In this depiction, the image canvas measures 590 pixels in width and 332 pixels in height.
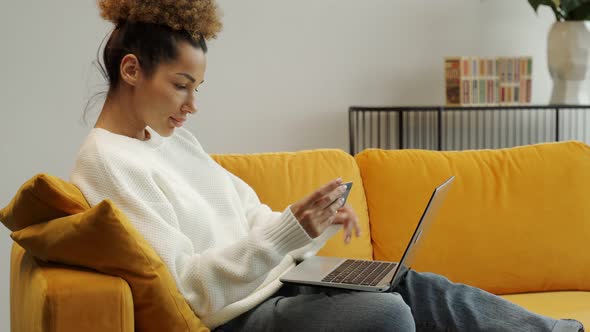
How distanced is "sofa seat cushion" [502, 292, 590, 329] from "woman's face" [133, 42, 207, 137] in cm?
101

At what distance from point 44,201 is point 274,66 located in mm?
1806

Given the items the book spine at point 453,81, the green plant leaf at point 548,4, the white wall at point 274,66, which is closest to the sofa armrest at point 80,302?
the white wall at point 274,66

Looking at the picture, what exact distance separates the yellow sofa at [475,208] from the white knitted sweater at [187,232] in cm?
53

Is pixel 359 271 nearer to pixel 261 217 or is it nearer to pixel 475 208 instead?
pixel 261 217

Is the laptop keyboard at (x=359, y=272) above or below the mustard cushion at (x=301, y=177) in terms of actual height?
below

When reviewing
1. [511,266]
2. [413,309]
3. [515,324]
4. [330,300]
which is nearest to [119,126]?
[330,300]

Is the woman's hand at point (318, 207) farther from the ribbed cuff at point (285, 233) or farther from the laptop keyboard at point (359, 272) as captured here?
the laptop keyboard at point (359, 272)

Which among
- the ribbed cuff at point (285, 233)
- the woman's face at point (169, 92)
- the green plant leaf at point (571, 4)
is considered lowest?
the ribbed cuff at point (285, 233)

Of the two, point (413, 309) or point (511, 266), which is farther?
point (511, 266)

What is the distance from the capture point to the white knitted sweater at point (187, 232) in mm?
1436

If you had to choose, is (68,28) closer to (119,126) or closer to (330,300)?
(119,126)

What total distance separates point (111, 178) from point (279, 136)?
1752mm

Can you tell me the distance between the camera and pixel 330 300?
1.44 m

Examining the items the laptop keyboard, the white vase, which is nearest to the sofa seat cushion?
the laptop keyboard
